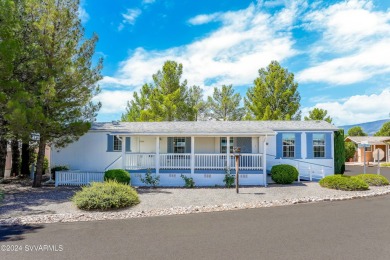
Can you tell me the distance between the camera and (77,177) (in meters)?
15.8

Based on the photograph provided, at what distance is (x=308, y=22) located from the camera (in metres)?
15.8

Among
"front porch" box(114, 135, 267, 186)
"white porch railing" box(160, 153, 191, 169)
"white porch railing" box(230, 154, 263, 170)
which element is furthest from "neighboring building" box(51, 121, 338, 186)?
"white porch railing" box(230, 154, 263, 170)

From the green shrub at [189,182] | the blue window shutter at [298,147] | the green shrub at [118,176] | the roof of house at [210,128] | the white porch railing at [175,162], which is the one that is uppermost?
the roof of house at [210,128]

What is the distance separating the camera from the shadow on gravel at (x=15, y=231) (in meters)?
6.71

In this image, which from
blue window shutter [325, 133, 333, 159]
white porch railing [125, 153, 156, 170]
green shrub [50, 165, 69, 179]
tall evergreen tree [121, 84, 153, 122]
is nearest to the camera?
white porch railing [125, 153, 156, 170]

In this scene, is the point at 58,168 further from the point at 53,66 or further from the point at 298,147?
the point at 298,147

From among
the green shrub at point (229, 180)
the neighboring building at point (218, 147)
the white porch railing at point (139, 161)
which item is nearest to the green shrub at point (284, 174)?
the neighboring building at point (218, 147)

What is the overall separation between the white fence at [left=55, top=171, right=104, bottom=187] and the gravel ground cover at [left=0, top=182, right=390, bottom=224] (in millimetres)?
976

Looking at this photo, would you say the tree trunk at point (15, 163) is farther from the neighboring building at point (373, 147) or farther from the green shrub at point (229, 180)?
the neighboring building at point (373, 147)

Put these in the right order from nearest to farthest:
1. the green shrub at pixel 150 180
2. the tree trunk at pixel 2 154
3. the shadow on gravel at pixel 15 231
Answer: the shadow on gravel at pixel 15 231
the green shrub at pixel 150 180
the tree trunk at pixel 2 154

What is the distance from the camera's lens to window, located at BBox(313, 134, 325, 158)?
58.6 ft

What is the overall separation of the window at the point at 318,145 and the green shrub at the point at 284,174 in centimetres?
312

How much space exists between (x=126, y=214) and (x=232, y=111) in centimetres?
2714

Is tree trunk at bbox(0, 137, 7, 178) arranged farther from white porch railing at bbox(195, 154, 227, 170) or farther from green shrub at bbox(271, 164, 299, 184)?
green shrub at bbox(271, 164, 299, 184)
